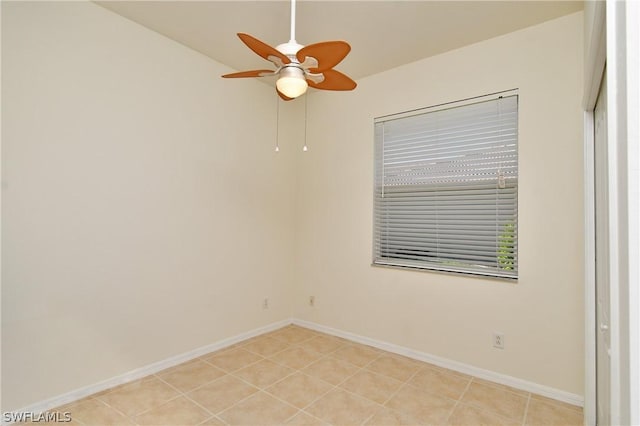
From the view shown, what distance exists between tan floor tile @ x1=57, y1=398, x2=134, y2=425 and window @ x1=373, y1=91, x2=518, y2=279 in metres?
2.44

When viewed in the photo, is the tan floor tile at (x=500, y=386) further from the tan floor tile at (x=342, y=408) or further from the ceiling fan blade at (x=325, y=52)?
the ceiling fan blade at (x=325, y=52)

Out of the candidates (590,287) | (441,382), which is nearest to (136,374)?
(441,382)

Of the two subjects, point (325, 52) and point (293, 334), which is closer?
point (325, 52)

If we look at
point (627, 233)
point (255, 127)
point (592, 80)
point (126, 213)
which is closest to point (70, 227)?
point (126, 213)

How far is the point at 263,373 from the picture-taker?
2.79 m

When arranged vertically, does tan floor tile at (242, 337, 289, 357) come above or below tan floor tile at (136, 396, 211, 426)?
below

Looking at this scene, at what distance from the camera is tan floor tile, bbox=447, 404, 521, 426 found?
2.12 m

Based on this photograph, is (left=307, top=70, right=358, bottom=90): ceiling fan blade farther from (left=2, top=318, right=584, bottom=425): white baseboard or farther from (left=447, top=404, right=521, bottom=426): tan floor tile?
(left=2, top=318, right=584, bottom=425): white baseboard

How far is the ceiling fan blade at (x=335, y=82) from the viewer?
1.80m

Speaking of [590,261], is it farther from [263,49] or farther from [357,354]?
[263,49]

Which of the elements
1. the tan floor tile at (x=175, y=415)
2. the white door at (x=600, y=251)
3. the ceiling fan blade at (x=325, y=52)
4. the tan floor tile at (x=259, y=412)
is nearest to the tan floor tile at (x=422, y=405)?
the tan floor tile at (x=259, y=412)

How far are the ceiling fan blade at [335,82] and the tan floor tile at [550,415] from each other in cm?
240

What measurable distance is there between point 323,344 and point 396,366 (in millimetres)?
816

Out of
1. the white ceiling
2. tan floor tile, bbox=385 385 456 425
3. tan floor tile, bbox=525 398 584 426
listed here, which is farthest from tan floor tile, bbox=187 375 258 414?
the white ceiling
